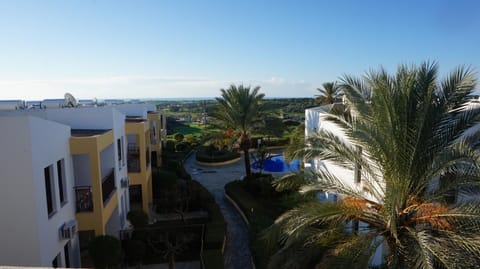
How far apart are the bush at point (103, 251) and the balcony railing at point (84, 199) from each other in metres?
1.07

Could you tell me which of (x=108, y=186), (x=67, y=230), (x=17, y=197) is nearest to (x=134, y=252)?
(x=108, y=186)

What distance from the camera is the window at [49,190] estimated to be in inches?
346

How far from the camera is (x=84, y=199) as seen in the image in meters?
10.9

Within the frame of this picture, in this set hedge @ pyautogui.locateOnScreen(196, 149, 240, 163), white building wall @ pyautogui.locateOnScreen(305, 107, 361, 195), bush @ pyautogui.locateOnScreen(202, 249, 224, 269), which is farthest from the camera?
hedge @ pyautogui.locateOnScreen(196, 149, 240, 163)

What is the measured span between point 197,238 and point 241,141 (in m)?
8.70

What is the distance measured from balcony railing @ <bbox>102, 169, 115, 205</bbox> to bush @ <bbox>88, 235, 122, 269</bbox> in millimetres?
1586

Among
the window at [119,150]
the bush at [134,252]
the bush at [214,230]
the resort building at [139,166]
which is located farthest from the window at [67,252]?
the resort building at [139,166]

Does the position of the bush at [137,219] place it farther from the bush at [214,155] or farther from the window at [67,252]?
the bush at [214,155]

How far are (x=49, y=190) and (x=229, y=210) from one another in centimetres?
1149

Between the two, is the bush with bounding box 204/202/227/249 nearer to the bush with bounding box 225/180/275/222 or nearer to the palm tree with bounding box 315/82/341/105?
the bush with bounding box 225/180/275/222

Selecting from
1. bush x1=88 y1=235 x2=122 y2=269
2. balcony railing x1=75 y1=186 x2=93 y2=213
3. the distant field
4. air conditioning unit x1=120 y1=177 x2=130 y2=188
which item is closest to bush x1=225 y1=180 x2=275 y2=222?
air conditioning unit x1=120 y1=177 x2=130 y2=188

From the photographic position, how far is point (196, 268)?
12.5 m

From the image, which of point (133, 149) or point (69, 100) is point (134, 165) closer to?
point (133, 149)

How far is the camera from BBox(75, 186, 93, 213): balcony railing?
10770 millimetres
